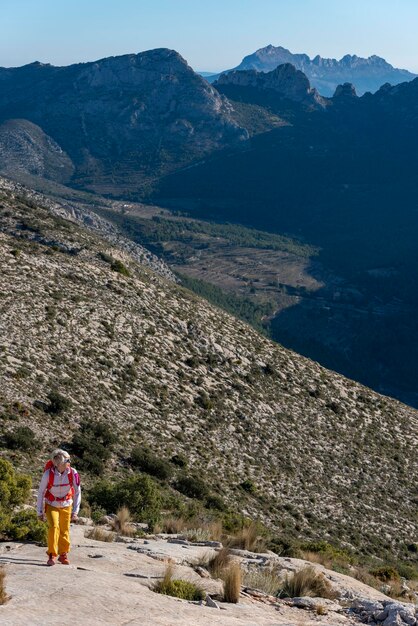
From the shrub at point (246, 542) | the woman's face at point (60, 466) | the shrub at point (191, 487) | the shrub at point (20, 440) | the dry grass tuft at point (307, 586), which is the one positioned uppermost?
the woman's face at point (60, 466)

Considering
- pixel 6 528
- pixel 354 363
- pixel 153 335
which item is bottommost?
pixel 354 363

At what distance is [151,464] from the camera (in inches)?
1237

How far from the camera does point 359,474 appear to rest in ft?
131

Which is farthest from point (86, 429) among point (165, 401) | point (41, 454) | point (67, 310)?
point (67, 310)

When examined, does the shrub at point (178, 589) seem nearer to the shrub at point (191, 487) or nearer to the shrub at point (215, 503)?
the shrub at point (215, 503)

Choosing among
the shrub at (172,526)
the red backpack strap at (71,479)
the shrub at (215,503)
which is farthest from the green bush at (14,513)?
the shrub at (215,503)

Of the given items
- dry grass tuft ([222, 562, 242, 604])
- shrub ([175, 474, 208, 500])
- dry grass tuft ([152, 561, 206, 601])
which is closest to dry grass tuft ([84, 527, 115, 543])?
dry grass tuft ([152, 561, 206, 601])

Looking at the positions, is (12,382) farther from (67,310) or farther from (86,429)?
(67,310)

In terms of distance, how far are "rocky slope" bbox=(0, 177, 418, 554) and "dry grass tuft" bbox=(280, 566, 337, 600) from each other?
13.3 metres

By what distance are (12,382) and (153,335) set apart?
12.9 metres

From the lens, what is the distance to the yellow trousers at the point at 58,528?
1477 centimetres

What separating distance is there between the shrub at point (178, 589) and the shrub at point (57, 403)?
19029mm

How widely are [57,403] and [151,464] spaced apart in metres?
5.28

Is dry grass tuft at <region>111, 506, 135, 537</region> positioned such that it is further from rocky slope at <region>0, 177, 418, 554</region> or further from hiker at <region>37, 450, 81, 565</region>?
rocky slope at <region>0, 177, 418, 554</region>
